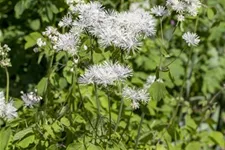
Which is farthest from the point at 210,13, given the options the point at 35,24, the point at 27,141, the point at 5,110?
the point at 5,110

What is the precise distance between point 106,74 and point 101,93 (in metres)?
1.20

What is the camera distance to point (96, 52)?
2.09 m

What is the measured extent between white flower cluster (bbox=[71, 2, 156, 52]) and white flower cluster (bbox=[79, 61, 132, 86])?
0.08 metres

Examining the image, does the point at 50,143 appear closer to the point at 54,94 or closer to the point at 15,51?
the point at 54,94

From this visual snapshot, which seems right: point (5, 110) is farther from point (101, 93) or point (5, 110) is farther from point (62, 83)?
point (101, 93)

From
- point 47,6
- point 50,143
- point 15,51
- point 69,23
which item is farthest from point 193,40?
point 15,51

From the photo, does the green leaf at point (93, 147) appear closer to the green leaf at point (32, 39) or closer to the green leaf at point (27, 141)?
the green leaf at point (27, 141)

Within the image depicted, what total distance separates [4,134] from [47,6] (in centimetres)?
118

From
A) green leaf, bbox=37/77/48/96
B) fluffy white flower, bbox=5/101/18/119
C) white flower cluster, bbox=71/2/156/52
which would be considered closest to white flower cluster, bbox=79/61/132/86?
white flower cluster, bbox=71/2/156/52

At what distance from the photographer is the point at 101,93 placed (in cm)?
304

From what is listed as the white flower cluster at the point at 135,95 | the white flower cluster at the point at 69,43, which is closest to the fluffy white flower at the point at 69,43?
the white flower cluster at the point at 69,43

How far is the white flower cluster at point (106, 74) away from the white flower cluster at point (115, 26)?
8 centimetres

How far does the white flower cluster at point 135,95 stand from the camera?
6.81 feet

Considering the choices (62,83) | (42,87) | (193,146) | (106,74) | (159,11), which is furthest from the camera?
(62,83)
